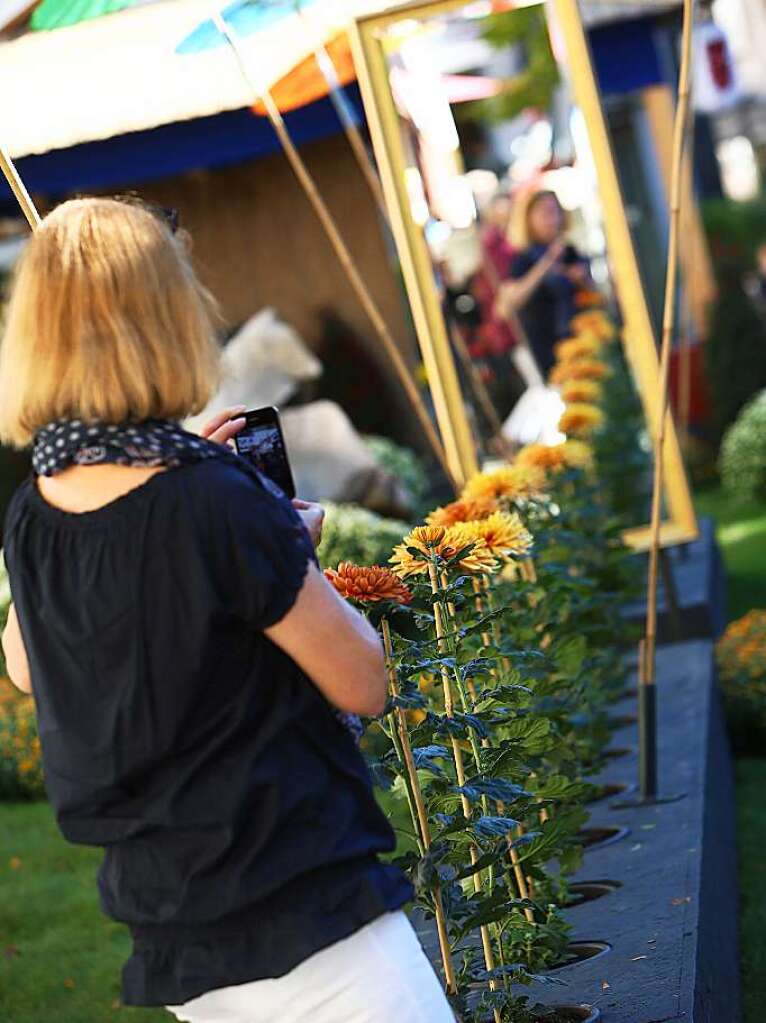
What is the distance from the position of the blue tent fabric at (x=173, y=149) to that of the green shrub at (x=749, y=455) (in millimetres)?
3358

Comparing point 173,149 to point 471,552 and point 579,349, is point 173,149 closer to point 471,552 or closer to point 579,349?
point 579,349

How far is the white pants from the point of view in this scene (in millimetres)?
1884

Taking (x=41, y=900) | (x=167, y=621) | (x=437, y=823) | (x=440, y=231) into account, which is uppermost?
(x=440, y=231)

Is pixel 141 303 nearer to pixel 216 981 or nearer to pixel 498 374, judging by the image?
pixel 216 981

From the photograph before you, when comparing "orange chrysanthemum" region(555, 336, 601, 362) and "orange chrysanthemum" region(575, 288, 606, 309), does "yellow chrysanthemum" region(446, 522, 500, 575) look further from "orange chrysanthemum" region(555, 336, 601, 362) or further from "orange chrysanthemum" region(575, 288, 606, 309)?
"orange chrysanthemum" region(575, 288, 606, 309)

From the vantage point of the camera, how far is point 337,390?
11078 millimetres

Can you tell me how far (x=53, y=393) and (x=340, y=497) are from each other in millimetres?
7339

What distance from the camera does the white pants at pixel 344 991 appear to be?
188cm

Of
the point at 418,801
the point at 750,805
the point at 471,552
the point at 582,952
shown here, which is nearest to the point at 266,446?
the point at 418,801

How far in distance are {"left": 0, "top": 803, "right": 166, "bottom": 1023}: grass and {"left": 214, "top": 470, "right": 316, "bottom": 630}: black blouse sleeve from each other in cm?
252

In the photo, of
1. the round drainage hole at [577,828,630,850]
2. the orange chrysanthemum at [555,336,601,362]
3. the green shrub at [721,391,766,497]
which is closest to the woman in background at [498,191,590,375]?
the orange chrysanthemum at [555,336,601,362]

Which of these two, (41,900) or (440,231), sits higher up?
(440,231)

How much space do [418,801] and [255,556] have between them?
32.4 inches

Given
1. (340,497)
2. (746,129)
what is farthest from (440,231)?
(746,129)
